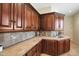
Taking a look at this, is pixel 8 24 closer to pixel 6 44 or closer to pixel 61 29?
pixel 6 44

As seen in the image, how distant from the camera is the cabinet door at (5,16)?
988 millimetres

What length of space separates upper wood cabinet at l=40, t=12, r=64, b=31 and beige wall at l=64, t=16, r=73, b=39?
52 millimetres

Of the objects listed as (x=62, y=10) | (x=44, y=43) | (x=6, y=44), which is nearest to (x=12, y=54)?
(x=6, y=44)

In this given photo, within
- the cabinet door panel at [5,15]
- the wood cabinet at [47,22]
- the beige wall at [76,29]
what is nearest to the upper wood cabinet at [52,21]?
the wood cabinet at [47,22]

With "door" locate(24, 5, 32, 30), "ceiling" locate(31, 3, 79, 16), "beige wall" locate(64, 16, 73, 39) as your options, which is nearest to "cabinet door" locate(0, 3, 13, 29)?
"ceiling" locate(31, 3, 79, 16)

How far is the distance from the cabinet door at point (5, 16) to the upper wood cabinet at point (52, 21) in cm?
→ 44

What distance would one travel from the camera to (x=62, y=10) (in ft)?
3.80

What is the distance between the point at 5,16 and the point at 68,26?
0.82 m

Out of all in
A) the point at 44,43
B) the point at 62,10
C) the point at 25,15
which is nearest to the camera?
the point at 62,10

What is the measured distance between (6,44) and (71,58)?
3.03 ft

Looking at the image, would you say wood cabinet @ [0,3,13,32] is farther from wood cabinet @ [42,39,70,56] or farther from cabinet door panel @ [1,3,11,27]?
wood cabinet @ [42,39,70,56]

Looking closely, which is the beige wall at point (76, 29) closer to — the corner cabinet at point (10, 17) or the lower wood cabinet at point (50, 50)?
the lower wood cabinet at point (50, 50)

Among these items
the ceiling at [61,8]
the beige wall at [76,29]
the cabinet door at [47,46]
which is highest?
the ceiling at [61,8]

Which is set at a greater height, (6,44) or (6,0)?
(6,0)
